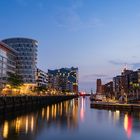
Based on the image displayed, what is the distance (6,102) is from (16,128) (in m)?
39.2

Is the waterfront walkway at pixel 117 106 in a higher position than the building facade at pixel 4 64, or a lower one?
lower

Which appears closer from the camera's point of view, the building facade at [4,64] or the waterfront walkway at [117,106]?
the waterfront walkway at [117,106]

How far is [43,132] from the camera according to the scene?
6134cm

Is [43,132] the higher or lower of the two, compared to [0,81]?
lower

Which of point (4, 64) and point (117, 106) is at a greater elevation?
point (4, 64)


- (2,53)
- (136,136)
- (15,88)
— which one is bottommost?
(136,136)

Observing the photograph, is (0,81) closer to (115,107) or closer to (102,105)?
(102,105)

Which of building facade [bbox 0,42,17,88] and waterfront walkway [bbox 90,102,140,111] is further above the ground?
building facade [bbox 0,42,17,88]

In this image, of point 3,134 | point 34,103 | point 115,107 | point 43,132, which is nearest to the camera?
point 3,134

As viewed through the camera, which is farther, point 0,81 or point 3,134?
point 0,81

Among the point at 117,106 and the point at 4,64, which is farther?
the point at 4,64

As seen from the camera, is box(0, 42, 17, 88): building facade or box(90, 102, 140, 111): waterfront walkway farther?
box(0, 42, 17, 88): building facade

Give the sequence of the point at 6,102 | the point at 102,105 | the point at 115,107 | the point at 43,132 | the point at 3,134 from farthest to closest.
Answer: the point at 102,105 → the point at 115,107 → the point at 6,102 → the point at 43,132 → the point at 3,134

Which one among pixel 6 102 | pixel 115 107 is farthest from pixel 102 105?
pixel 6 102
